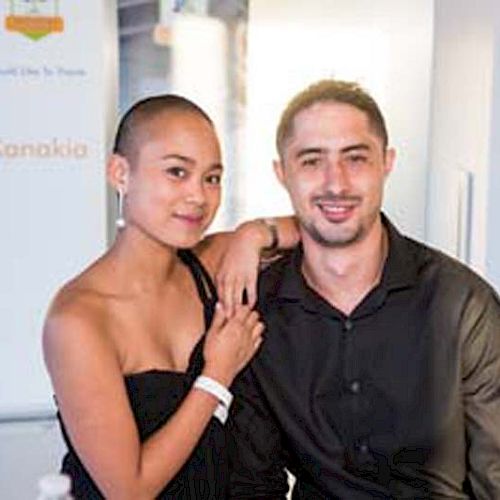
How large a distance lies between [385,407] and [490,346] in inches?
7.7

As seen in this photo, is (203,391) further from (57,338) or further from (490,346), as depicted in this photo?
(490,346)

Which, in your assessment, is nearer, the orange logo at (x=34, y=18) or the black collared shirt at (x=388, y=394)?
the black collared shirt at (x=388, y=394)

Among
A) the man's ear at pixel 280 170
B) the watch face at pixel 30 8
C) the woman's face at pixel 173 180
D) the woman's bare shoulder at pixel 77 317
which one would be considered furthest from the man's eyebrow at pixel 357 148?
the watch face at pixel 30 8

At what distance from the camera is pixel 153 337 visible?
1.56m

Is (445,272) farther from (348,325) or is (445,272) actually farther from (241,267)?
(241,267)

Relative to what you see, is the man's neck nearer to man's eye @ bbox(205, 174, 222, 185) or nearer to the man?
the man

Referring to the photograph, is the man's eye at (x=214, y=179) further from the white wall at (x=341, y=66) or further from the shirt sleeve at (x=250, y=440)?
the white wall at (x=341, y=66)

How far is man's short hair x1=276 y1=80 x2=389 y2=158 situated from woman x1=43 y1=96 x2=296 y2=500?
0.15 meters

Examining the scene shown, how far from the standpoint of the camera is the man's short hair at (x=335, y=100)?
1.64m

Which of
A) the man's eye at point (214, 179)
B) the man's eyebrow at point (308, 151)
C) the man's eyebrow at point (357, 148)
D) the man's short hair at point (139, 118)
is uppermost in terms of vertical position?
the man's short hair at point (139, 118)

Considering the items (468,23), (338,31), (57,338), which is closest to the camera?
(57,338)

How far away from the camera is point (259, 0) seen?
120 inches

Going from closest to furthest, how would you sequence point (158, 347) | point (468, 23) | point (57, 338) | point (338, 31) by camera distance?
point (57, 338), point (158, 347), point (468, 23), point (338, 31)

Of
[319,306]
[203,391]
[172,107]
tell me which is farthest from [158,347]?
[172,107]
